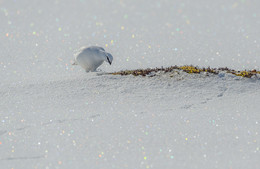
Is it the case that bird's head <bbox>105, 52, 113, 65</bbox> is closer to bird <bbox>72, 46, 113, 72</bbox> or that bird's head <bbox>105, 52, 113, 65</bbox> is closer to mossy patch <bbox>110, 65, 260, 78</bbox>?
bird <bbox>72, 46, 113, 72</bbox>

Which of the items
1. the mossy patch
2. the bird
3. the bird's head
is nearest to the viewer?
the mossy patch

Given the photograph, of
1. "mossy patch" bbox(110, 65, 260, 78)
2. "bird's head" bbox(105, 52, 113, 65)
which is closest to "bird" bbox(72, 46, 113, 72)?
"bird's head" bbox(105, 52, 113, 65)

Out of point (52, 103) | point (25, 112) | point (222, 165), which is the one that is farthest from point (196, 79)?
point (222, 165)

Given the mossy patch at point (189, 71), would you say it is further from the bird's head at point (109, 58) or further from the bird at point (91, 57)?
the bird at point (91, 57)

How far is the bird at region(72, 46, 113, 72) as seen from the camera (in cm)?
1111

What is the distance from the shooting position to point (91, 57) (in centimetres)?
1113

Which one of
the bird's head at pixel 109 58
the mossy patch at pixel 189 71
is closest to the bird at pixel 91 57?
the bird's head at pixel 109 58

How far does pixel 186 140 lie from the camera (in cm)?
652

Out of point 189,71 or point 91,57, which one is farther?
point 91,57

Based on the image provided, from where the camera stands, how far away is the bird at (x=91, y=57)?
11.1 meters

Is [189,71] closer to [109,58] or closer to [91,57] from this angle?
[109,58]

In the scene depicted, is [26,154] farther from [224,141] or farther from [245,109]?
[245,109]

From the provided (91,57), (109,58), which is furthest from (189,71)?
(91,57)

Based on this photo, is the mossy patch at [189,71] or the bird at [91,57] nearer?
the mossy patch at [189,71]
